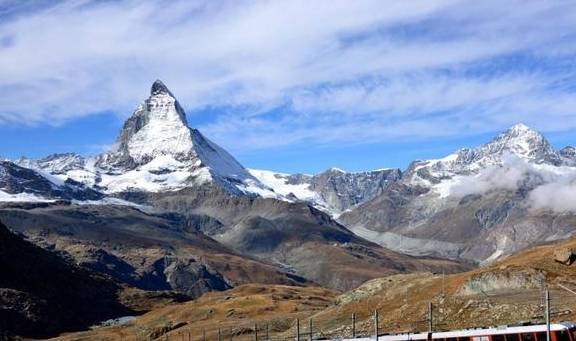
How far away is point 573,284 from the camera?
9244 centimetres

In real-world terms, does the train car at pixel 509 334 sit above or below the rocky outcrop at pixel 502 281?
below

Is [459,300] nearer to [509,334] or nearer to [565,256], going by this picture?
[565,256]

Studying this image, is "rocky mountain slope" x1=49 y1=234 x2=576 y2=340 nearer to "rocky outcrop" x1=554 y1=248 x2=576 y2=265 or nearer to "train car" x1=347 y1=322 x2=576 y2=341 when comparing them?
"rocky outcrop" x1=554 y1=248 x2=576 y2=265

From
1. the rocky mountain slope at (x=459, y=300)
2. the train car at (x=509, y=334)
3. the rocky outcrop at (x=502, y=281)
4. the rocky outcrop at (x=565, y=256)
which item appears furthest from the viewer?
the rocky outcrop at (x=565, y=256)

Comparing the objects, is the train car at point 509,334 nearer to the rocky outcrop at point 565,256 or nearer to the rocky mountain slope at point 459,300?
A: the rocky mountain slope at point 459,300

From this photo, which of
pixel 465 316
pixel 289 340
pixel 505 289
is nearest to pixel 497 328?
pixel 465 316

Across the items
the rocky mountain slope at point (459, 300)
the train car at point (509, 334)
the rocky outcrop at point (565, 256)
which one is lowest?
the train car at point (509, 334)

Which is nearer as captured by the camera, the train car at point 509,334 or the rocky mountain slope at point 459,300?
the train car at point 509,334

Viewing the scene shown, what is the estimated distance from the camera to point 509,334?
6112 centimetres

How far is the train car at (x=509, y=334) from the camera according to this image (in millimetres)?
57219

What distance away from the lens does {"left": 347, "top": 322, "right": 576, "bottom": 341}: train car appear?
5722 cm

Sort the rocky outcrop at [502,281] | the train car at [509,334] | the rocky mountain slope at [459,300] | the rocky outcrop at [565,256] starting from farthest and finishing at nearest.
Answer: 1. the rocky outcrop at [565,256]
2. the rocky outcrop at [502,281]
3. the rocky mountain slope at [459,300]
4. the train car at [509,334]

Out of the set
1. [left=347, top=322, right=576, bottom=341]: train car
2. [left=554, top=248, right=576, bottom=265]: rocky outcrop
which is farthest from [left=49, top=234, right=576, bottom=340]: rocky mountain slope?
[left=347, top=322, right=576, bottom=341]: train car

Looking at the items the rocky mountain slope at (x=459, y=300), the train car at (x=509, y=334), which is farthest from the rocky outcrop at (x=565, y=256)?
the train car at (x=509, y=334)
